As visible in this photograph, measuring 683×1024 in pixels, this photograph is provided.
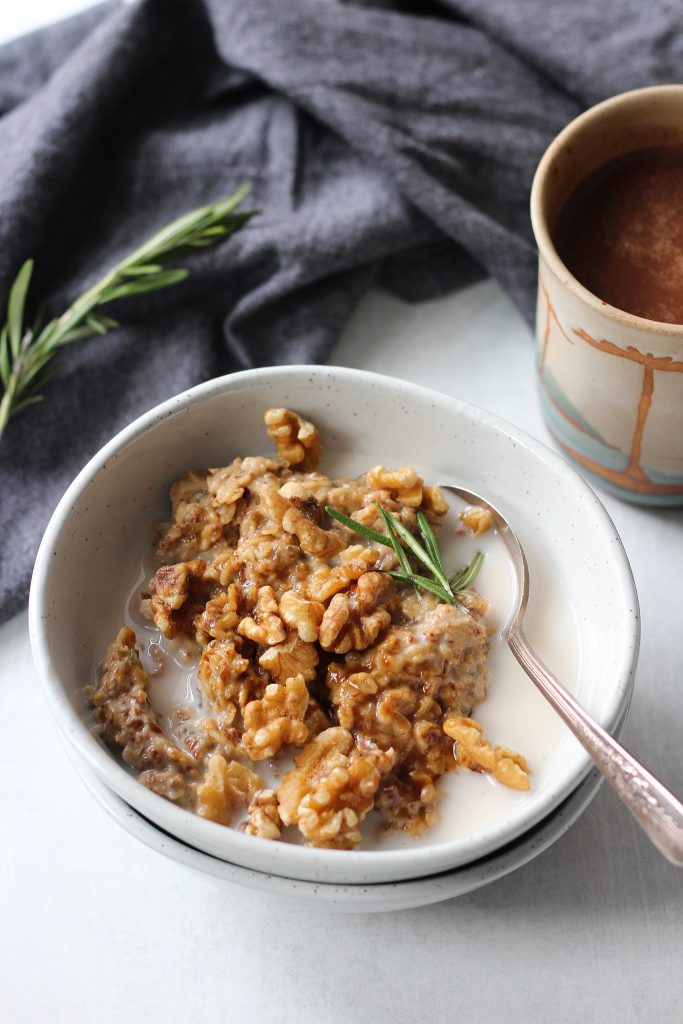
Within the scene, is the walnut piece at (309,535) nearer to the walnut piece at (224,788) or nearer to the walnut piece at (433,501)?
the walnut piece at (433,501)

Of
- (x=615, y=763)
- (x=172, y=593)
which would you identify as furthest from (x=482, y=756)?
(x=172, y=593)

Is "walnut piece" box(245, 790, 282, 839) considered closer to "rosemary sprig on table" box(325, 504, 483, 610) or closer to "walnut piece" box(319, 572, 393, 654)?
"walnut piece" box(319, 572, 393, 654)

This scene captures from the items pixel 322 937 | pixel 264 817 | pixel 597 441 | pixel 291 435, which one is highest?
pixel 291 435

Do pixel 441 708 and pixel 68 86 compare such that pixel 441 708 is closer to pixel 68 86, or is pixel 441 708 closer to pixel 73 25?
pixel 68 86

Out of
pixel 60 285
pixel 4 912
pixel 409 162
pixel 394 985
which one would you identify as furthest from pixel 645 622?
pixel 60 285

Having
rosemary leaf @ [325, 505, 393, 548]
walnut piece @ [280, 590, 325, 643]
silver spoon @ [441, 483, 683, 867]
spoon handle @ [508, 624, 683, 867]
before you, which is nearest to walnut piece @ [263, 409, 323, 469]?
rosemary leaf @ [325, 505, 393, 548]

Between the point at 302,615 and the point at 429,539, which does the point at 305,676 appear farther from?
the point at 429,539
